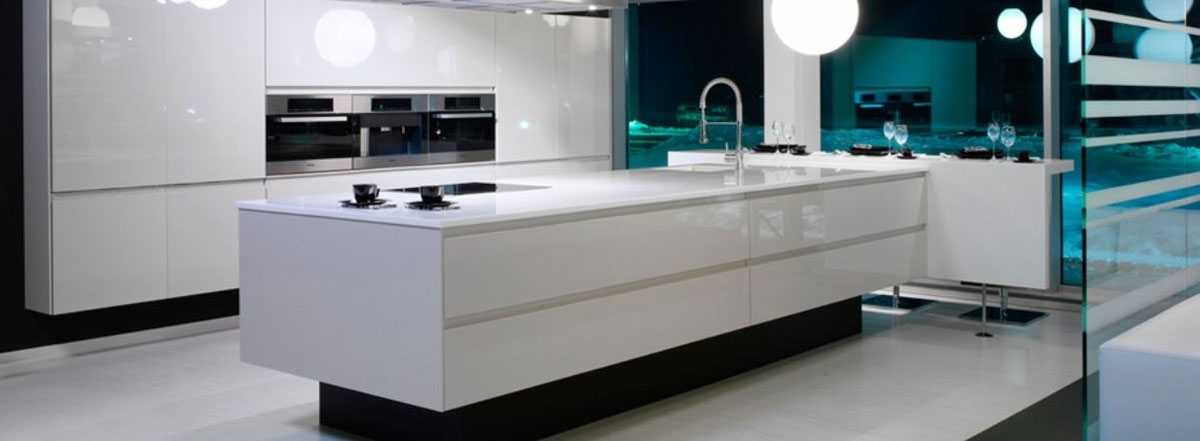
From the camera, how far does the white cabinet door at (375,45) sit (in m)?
6.21

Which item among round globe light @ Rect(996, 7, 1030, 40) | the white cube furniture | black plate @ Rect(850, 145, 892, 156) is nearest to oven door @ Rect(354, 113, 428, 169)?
black plate @ Rect(850, 145, 892, 156)

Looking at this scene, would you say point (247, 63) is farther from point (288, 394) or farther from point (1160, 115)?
point (1160, 115)

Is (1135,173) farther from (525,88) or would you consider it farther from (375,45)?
(525,88)

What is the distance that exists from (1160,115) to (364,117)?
4574mm

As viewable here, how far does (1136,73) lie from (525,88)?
16.7 feet

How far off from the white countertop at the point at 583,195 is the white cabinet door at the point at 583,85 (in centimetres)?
218

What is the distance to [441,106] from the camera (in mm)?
7031

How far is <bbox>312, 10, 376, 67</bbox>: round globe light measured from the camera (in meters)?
6.35

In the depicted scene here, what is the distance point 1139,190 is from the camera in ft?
9.41

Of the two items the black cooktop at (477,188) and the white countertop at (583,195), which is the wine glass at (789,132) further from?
the black cooktop at (477,188)

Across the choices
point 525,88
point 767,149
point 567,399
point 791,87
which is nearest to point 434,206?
point 567,399

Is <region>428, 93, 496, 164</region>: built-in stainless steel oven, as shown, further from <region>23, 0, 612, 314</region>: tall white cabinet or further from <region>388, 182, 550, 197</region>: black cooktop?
<region>388, 182, 550, 197</region>: black cooktop

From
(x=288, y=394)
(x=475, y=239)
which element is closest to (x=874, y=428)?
(x=475, y=239)

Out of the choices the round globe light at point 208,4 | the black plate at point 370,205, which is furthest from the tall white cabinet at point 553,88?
the black plate at point 370,205
